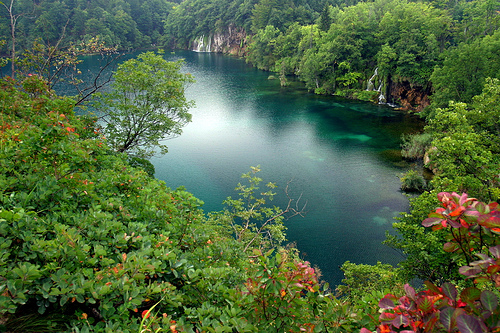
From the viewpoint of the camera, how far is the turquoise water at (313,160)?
16734mm

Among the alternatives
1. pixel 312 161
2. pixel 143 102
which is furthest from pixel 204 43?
pixel 143 102

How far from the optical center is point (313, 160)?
2520 centimetres

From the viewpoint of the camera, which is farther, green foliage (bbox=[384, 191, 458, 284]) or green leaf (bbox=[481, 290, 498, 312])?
green foliage (bbox=[384, 191, 458, 284])

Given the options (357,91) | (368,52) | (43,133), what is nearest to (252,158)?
(43,133)

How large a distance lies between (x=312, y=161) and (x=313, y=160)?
0.78 feet

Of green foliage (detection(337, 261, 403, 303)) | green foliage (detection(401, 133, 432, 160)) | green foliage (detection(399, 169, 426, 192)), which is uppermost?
green foliage (detection(401, 133, 432, 160))

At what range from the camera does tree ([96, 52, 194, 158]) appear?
15.9 meters

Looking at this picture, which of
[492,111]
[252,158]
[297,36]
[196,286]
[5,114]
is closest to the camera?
[196,286]

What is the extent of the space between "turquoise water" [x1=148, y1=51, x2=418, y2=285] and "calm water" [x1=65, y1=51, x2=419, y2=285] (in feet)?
0.20

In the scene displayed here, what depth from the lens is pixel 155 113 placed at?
16359 mm

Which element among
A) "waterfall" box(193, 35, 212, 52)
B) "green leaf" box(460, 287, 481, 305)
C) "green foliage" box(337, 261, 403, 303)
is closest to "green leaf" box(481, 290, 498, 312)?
"green leaf" box(460, 287, 481, 305)

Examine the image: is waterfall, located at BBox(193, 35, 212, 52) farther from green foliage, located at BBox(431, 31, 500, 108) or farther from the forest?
the forest

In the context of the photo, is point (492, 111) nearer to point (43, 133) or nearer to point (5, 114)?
point (43, 133)

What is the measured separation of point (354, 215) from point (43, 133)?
54.9 feet
